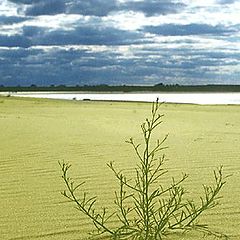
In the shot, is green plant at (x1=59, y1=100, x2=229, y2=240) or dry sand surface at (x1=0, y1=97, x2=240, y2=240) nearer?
green plant at (x1=59, y1=100, x2=229, y2=240)

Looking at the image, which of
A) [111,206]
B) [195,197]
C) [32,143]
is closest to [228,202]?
[195,197]

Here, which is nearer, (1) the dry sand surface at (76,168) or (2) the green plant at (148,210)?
(2) the green plant at (148,210)

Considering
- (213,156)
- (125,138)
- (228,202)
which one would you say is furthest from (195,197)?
(125,138)

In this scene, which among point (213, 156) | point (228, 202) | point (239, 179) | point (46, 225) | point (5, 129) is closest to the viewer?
point (46, 225)

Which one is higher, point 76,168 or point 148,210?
point 148,210

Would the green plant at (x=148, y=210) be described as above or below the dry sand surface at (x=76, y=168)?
above

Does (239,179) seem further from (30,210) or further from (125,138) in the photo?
(125,138)

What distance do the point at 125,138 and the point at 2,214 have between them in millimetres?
5143

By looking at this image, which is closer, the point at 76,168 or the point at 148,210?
the point at 148,210

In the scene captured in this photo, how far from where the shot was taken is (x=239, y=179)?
5.32 meters

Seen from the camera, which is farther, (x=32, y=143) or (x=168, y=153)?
(x=32, y=143)

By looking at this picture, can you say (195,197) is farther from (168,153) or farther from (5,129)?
(5,129)

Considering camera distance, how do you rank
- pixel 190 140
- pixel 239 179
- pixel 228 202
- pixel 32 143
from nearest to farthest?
pixel 228 202, pixel 239 179, pixel 32 143, pixel 190 140

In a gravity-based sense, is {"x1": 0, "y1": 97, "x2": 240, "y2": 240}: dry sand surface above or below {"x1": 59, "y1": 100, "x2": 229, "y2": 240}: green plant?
below
